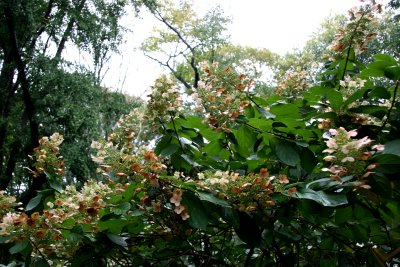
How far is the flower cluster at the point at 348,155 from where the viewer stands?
0.83 meters

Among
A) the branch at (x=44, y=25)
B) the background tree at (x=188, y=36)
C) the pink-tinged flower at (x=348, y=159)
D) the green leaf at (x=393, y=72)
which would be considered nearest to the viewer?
the pink-tinged flower at (x=348, y=159)

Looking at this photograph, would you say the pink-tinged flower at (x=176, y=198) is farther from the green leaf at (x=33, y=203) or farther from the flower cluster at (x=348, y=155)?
the green leaf at (x=33, y=203)

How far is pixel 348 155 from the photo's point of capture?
852mm

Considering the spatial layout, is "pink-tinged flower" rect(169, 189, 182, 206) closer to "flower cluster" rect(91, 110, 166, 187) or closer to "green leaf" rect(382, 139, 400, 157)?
"flower cluster" rect(91, 110, 166, 187)

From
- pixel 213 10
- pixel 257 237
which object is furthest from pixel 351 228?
pixel 213 10

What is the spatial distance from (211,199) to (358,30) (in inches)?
29.5

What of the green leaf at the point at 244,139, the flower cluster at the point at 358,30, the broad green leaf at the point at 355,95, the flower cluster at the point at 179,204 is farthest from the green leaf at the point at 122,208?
the flower cluster at the point at 358,30

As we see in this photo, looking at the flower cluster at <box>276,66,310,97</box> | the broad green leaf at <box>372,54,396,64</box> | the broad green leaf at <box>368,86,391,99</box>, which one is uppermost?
the flower cluster at <box>276,66,310,97</box>

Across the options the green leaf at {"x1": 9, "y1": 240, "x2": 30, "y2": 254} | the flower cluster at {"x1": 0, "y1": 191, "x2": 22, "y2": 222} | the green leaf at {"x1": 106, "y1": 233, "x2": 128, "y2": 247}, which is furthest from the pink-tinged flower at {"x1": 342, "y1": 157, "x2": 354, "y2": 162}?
the flower cluster at {"x1": 0, "y1": 191, "x2": 22, "y2": 222}

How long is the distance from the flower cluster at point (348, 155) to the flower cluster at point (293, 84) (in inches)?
26.3

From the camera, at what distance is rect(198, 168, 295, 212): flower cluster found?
93cm

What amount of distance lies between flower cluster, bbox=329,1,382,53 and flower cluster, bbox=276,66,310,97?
206 millimetres

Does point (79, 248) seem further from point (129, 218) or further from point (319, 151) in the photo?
point (319, 151)

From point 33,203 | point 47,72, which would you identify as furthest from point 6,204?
point 47,72
